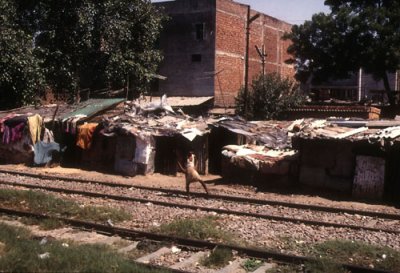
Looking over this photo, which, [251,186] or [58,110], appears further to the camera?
[58,110]

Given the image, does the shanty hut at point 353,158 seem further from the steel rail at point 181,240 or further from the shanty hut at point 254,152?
the steel rail at point 181,240

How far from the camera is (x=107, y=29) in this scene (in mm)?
29781

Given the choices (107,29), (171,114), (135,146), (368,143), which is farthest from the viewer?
(107,29)

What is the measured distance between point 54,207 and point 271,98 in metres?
21.4

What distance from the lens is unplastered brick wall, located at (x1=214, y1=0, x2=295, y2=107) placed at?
3969 cm

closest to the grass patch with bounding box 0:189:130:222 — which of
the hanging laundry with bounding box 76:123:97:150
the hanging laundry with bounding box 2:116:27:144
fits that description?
the hanging laundry with bounding box 76:123:97:150

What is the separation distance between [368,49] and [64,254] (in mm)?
28636

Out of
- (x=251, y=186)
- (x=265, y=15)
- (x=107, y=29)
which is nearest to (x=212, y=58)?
(x=265, y=15)

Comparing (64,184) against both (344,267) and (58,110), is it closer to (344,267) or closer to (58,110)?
(58,110)

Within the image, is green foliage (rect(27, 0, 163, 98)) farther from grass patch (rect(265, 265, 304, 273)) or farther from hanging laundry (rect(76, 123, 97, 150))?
grass patch (rect(265, 265, 304, 273))

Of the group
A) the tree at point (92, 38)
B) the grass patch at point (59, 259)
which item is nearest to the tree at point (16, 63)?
the tree at point (92, 38)

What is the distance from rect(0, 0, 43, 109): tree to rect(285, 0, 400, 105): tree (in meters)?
18.3

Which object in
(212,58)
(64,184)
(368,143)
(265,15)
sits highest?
(265,15)

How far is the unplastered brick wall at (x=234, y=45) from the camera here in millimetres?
39688
